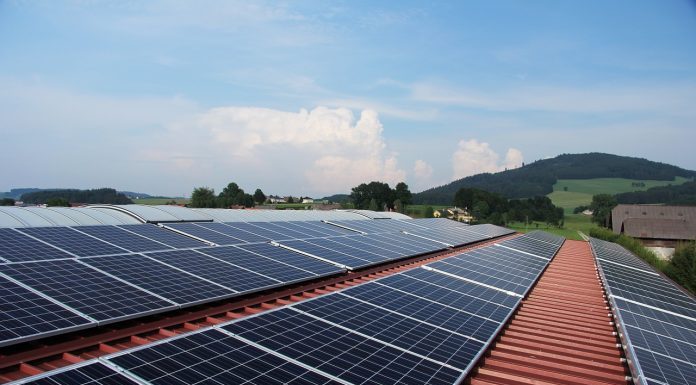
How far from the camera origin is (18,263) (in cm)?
1099

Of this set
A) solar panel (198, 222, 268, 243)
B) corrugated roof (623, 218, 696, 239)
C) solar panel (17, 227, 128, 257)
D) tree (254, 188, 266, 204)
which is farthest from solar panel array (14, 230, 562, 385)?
tree (254, 188, 266, 204)

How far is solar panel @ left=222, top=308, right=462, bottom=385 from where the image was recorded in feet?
23.1

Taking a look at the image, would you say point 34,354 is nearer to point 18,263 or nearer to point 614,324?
point 18,263

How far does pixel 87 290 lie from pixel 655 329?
1377 cm

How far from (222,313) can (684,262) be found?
139 ft

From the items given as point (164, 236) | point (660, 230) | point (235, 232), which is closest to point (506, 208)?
point (660, 230)

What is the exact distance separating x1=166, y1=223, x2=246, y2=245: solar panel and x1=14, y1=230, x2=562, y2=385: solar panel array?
27.6 feet

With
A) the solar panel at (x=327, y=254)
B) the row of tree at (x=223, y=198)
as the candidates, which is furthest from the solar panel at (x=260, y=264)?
the row of tree at (x=223, y=198)

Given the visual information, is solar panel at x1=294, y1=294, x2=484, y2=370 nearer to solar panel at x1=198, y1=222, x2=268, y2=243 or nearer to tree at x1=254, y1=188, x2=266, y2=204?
solar panel at x1=198, y1=222, x2=268, y2=243

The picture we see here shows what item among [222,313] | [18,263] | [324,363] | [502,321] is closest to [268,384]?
[324,363]

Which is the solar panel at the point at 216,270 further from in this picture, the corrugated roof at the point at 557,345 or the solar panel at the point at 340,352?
the corrugated roof at the point at 557,345

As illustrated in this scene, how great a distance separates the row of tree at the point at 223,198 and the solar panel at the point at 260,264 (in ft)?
→ 390

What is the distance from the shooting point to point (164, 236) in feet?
61.2

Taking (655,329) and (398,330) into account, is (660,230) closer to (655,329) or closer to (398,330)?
(655,329)
